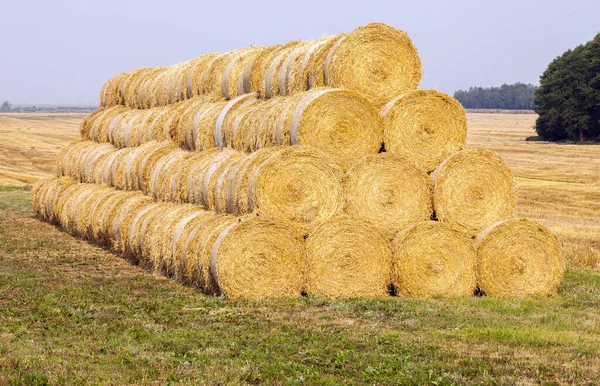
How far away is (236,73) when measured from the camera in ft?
65.2

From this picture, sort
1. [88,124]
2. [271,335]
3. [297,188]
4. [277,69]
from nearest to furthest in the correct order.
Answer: [271,335] → [297,188] → [277,69] → [88,124]

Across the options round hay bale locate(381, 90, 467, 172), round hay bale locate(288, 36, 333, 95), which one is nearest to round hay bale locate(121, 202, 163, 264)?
round hay bale locate(288, 36, 333, 95)

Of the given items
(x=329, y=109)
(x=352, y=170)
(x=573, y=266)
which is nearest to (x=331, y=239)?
(x=352, y=170)

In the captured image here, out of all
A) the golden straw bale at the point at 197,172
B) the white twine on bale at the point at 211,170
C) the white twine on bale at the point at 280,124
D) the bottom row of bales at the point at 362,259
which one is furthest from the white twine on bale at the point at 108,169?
the white twine on bale at the point at 280,124

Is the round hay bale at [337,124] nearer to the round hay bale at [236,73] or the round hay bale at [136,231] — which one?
the round hay bale at [236,73]

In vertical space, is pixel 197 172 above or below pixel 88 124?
below

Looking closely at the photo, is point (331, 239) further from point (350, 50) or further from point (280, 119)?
point (350, 50)

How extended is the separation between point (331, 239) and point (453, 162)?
2622mm

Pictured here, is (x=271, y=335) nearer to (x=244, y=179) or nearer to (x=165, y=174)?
(x=244, y=179)

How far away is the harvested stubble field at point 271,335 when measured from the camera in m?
9.06

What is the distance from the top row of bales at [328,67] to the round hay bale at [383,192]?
57.8 inches

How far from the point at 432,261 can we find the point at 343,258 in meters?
1.52

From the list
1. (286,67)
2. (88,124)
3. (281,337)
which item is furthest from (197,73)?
(281,337)

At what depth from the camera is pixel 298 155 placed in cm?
1441
